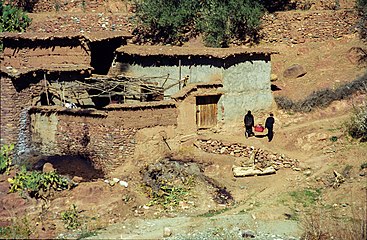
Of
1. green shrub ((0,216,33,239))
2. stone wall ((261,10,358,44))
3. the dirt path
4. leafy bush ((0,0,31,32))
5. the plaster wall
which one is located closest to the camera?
green shrub ((0,216,33,239))

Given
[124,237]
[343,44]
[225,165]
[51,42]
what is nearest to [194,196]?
[225,165]

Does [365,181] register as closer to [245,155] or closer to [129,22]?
[245,155]

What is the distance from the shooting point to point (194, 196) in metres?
17.2

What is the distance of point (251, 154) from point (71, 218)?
6514mm

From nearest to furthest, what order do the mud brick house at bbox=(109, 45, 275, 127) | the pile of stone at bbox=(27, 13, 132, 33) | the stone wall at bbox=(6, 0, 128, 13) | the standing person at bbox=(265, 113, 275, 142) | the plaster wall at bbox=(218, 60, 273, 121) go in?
the standing person at bbox=(265, 113, 275, 142) → the mud brick house at bbox=(109, 45, 275, 127) → the plaster wall at bbox=(218, 60, 273, 121) → the pile of stone at bbox=(27, 13, 132, 33) → the stone wall at bbox=(6, 0, 128, 13)

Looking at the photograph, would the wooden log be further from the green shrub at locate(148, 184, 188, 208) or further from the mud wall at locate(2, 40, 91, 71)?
the mud wall at locate(2, 40, 91, 71)

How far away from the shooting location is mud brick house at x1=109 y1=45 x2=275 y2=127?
20672 mm

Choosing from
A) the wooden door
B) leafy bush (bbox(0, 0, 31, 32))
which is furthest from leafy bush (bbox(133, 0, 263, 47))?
the wooden door

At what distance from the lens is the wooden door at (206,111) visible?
20.7 metres

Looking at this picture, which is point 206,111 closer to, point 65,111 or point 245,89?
point 245,89

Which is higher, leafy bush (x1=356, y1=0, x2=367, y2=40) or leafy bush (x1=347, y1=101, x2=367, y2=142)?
leafy bush (x1=356, y1=0, x2=367, y2=40)

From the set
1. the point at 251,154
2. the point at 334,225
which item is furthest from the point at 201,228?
the point at 251,154

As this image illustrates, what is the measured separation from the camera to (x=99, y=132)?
18.8 metres

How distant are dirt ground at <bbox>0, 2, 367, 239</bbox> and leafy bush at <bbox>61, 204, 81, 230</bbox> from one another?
145 millimetres
